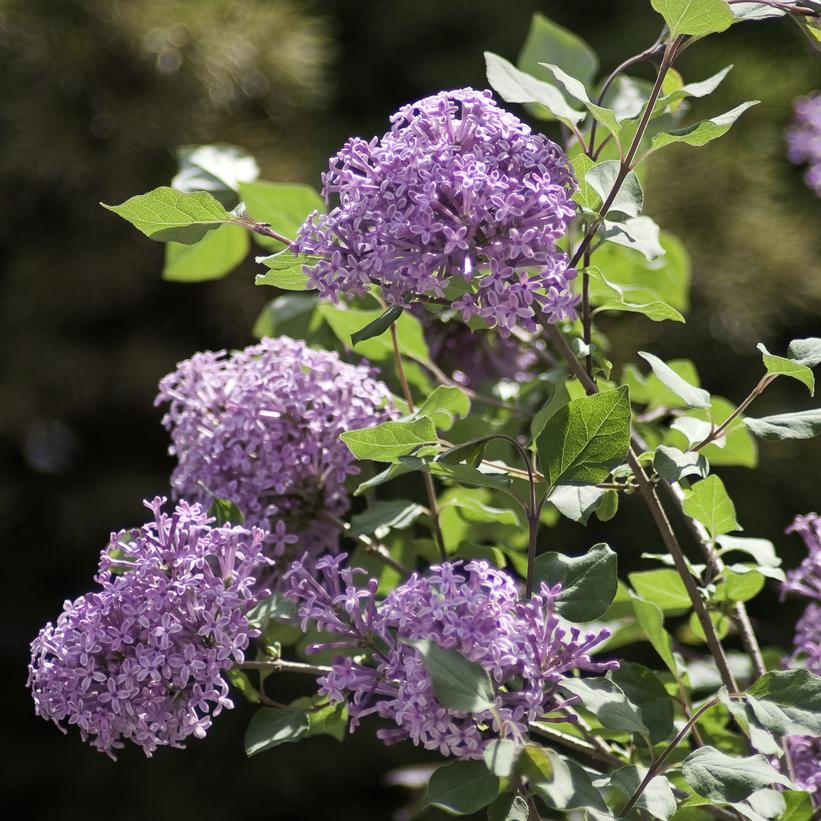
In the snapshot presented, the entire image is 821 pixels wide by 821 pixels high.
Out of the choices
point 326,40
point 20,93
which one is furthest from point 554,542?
point 20,93

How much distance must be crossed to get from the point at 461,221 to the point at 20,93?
1.66 meters

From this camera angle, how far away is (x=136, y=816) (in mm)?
1776

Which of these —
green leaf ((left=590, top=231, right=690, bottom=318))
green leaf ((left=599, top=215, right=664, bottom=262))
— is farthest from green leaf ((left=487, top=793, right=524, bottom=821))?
green leaf ((left=590, top=231, right=690, bottom=318))

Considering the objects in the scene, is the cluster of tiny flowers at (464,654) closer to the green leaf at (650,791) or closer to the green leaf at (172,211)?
the green leaf at (650,791)

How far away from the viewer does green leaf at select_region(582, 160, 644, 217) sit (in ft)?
1.37

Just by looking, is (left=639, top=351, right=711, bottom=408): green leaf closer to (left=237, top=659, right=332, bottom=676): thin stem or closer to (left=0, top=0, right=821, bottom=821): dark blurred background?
(left=237, top=659, right=332, bottom=676): thin stem

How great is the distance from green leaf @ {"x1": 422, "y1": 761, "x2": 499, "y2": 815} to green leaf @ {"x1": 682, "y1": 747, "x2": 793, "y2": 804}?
0.24 ft

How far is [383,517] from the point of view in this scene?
522 mm

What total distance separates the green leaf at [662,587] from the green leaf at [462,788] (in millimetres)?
188

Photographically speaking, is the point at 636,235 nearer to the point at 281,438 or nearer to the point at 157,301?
the point at 281,438

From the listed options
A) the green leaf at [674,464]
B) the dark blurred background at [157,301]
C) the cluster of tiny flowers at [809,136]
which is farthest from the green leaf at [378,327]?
the dark blurred background at [157,301]

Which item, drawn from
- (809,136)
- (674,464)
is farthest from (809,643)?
(809,136)

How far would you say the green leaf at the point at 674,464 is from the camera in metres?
0.42

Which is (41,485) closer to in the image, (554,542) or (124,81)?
(124,81)
